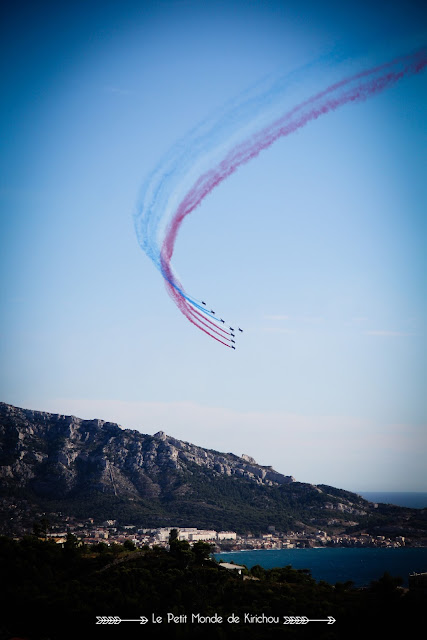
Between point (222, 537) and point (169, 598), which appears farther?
point (222, 537)

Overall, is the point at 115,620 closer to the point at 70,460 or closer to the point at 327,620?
the point at 327,620

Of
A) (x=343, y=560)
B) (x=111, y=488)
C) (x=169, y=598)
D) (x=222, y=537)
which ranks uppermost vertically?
(x=111, y=488)

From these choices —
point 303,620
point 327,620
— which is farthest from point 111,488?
point 327,620

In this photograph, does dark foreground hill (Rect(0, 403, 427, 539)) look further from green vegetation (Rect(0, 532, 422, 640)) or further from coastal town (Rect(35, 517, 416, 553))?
green vegetation (Rect(0, 532, 422, 640))

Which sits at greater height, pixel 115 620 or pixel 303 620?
pixel 303 620

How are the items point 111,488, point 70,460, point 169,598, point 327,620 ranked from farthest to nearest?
point 70,460, point 111,488, point 169,598, point 327,620

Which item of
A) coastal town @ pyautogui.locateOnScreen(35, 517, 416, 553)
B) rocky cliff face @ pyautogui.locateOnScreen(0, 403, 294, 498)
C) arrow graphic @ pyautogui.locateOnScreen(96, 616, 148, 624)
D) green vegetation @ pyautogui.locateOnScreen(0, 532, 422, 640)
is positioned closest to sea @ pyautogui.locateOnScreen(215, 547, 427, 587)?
coastal town @ pyautogui.locateOnScreen(35, 517, 416, 553)

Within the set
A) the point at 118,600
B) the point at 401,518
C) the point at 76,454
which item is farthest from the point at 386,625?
the point at 401,518
